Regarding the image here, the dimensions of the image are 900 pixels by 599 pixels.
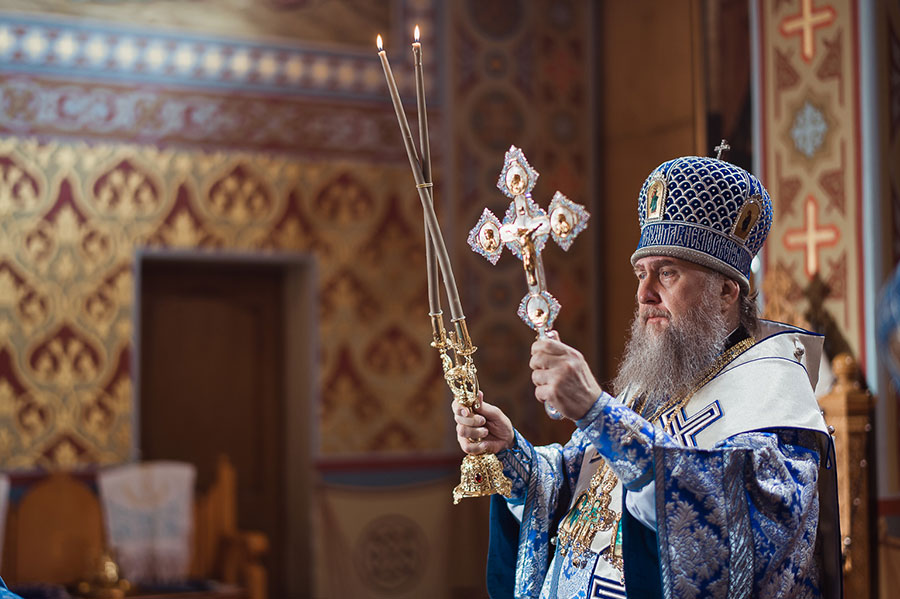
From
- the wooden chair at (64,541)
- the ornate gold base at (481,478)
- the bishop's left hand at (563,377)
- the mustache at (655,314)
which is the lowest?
the wooden chair at (64,541)

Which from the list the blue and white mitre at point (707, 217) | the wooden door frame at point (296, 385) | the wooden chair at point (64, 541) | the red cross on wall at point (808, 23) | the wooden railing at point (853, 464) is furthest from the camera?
the wooden door frame at point (296, 385)

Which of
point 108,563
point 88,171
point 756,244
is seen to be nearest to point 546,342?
point 756,244

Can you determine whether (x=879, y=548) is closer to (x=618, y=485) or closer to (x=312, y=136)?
(x=618, y=485)

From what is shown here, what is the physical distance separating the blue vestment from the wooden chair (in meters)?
3.73

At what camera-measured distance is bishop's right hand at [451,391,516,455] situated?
2334 mm

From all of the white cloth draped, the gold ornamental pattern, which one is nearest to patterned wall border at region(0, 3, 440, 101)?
the gold ornamental pattern

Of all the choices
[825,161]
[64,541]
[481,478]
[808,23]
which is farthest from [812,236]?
[64,541]

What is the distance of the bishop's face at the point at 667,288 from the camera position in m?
2.46

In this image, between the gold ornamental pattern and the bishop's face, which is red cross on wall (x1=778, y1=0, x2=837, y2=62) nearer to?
Answer: the gold ornamental pattern

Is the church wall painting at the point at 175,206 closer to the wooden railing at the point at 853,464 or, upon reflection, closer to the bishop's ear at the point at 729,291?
the wooden railing at the point at 853,464

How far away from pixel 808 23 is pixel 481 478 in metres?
3.80

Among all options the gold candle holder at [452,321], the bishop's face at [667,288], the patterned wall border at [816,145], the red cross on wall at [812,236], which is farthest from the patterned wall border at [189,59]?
the bishop's face at [667,288]

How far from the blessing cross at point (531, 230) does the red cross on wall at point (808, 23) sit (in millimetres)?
3557

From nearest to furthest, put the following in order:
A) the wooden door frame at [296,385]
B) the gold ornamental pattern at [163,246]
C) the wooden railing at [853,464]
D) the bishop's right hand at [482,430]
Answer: the bishop's right hand at [482,430] < the wooden railing at [853,464] < the gold ornamental pattern at [163,246] < the wooden door frame at [296,385]
